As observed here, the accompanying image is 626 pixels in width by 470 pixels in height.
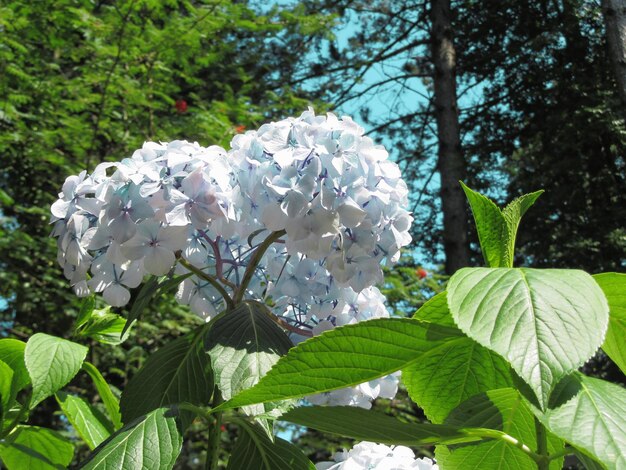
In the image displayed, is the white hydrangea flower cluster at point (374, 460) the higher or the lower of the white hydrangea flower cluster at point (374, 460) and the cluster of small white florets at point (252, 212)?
the lower

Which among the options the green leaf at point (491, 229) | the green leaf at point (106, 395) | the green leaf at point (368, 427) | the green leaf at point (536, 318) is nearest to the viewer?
the green leaf at point (536, 318)

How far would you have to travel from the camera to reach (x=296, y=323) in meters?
1.21

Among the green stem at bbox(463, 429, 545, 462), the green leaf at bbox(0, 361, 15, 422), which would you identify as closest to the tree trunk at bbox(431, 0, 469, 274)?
the green leaf at bbox(0, 361, 15, 422)

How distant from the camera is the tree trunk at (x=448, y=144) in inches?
293

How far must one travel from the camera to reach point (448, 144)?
8.02 m

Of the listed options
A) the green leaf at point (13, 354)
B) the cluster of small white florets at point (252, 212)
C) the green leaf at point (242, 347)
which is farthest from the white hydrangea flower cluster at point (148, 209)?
the green leaf at point (13, 354)

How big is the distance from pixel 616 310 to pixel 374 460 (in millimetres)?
437

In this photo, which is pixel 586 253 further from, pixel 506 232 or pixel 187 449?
pixel 506 232

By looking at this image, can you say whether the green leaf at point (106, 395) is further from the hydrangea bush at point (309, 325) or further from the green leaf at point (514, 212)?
the green leaf at point (514, 212)

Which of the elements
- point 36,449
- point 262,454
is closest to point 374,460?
point 262,454

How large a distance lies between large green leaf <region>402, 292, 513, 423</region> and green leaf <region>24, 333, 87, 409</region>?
20.1 inches

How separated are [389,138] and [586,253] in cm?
306

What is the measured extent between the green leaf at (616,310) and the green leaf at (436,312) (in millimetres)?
165

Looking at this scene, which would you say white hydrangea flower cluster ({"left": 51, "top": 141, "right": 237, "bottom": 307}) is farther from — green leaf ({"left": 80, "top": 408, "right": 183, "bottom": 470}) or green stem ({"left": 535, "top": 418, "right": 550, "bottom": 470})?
green stem ({"left": 535, "top": 418, "right": 550, "bottom": 470})
